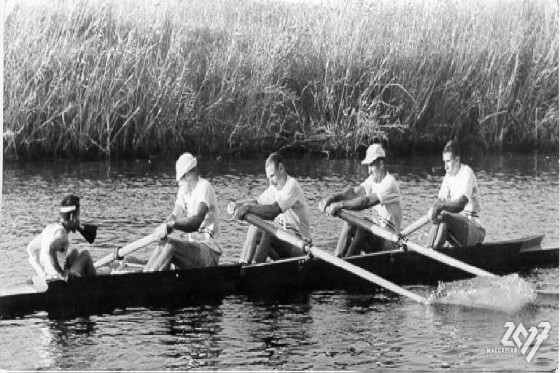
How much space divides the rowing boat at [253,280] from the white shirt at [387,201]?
1.86ft

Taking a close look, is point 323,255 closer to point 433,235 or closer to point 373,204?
point 373,204

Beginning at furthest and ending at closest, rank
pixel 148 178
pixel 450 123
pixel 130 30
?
pixel 450 123
pixel 130 30
pixel 148 178

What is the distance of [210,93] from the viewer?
2731 cm

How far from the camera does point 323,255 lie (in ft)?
53.0

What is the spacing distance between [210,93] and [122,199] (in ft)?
17.4

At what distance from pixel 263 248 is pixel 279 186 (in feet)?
2.80

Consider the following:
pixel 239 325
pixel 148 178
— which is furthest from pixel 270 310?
pixel 148 178

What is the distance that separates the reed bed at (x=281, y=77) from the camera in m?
25.5

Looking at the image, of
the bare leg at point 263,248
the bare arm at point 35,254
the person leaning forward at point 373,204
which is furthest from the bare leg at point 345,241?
the bare arm at point 35,254

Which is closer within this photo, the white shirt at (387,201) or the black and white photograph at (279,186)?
the black and white photograph at (279,186)

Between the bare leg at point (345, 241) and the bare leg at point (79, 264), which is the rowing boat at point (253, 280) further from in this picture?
the bare leg at point (345, 241)

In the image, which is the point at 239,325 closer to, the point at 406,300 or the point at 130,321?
the point at 130,321

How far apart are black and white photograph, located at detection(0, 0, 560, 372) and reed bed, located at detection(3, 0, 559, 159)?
0.05 metres

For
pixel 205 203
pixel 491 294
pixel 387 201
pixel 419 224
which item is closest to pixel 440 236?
pixel 419 224
